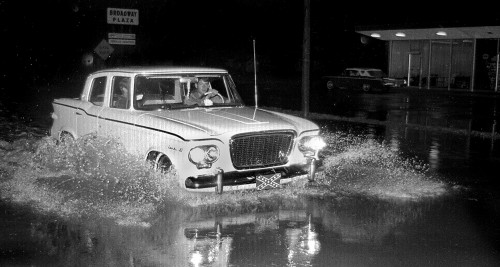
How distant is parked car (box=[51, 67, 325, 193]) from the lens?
25.4 ft

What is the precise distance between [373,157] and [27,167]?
5651 mm

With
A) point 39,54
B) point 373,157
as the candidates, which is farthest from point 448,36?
point 39,54

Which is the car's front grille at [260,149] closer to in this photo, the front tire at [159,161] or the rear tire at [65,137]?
the front tire at [159,161]

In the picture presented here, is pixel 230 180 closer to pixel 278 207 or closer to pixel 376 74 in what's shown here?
pixel 278 207

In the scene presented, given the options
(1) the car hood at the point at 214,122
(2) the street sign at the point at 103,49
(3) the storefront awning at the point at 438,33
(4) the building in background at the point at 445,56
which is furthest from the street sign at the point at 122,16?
(3) the storefront awning at the point at 438,33

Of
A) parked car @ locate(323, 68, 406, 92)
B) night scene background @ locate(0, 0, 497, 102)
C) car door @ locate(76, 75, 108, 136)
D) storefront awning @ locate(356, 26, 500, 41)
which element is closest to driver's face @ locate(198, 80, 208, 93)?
car door @ locate(76, 75, 108, 136)

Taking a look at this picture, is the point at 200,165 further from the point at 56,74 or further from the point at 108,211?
the point at 56,74

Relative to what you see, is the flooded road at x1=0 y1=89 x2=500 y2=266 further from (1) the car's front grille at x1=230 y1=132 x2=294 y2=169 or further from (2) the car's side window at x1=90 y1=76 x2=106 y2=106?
(2) the car's side window at x1=90 y1=76 x2=106 y2=106

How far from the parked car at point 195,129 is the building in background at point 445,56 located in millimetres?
27699

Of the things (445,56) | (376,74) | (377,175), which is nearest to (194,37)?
(376,74)

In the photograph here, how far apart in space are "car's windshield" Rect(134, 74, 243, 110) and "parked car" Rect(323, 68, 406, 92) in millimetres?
27299

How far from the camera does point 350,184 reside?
31.4 feet

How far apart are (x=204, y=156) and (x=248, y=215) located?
33.6 inches

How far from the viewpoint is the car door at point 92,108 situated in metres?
9.22
